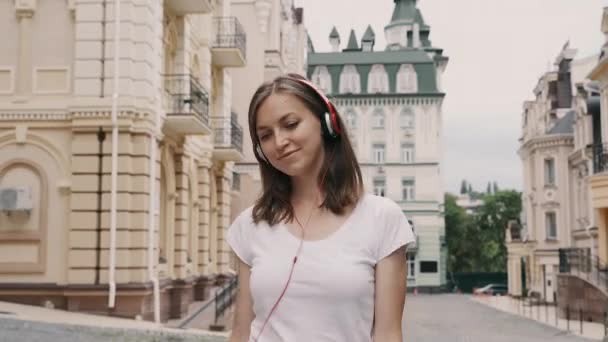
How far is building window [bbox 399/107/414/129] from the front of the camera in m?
57.1

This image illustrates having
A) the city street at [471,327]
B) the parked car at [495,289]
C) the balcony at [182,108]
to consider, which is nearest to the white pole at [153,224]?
the balcony at [182,108]

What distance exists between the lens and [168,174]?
63.8 ft

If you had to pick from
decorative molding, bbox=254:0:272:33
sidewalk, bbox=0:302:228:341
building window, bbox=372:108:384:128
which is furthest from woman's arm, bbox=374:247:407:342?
building window, bbox=372:108:384:128

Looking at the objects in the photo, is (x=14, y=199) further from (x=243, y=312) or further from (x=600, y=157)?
(x=600, y=157)

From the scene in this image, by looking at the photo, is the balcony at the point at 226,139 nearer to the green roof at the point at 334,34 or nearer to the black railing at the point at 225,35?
the black railing at the point at 225,35

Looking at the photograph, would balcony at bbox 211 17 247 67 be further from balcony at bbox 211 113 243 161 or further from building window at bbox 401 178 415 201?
building window at bbox 401 178 415 201

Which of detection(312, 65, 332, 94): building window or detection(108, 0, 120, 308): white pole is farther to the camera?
detection(312, 65, 332, 94): building window

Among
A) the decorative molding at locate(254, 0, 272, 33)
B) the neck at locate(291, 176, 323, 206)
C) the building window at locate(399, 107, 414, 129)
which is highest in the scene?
the decorative molding at locate(254, 0, 272, 33)

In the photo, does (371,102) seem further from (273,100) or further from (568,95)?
(273,100)

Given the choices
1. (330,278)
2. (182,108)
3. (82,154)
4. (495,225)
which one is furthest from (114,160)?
(495,225)

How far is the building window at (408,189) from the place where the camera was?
5666cm

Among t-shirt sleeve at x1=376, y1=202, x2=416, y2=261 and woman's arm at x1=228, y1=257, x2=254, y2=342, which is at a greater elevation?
t-shirt sleeve at x1=376, y1=202, x2=416, y2=261

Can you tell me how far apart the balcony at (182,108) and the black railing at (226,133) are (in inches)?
172

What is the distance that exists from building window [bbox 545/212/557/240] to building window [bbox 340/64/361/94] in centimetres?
2061
